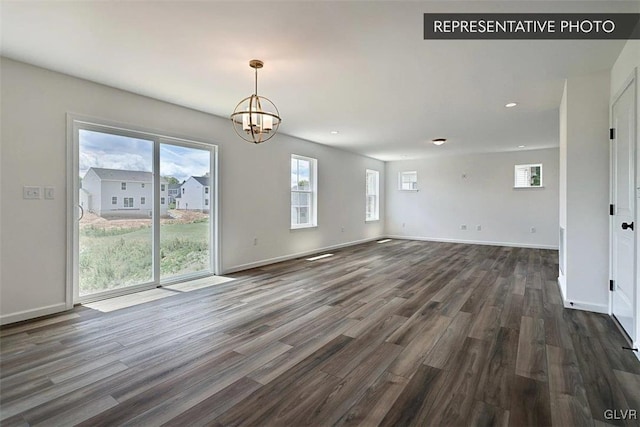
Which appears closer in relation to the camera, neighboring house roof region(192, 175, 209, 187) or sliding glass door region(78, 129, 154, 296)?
sliding glass door region(78, 129, 154, 296)

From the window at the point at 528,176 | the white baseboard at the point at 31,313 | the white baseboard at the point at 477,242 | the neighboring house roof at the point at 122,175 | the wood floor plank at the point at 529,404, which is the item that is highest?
the window at the point at 528,176

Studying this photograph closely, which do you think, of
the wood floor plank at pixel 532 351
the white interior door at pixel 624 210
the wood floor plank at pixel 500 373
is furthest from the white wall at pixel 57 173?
the white interior door at pixel 624 210

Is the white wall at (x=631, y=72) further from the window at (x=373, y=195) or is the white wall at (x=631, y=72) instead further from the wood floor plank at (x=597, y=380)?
the window at (x=373, y=195)

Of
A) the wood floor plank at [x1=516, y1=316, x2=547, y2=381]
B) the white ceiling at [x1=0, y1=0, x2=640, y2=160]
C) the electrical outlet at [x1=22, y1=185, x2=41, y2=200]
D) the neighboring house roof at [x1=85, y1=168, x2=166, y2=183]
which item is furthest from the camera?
the neighboring house roof at [x1=85, y1=168, x2=166, y2=183]

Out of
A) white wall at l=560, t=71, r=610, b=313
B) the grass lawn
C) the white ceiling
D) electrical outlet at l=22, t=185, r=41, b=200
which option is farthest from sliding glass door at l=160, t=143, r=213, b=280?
white wall at l=560, t=71, r=610, b=313

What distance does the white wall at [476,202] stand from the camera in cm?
746

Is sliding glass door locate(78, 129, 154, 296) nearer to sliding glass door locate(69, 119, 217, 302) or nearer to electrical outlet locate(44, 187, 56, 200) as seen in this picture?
sliding glass door locate(69, 119, 217, 302)

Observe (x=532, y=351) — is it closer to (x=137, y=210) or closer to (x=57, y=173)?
(x=137, y=210)

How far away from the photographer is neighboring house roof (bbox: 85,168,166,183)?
362 cm

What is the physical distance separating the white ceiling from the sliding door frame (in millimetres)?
504

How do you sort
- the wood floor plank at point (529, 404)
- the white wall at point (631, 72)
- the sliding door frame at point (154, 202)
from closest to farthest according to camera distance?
the wood floor plank at point (529, 404) < the white wall at point (631, 72) < the sliding door frame at point (154, 202)

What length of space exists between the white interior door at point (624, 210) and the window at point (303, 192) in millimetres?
4784

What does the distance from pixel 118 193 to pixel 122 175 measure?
0.76 ft

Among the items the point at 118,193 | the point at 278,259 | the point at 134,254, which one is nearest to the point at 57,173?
the point at 118,193
